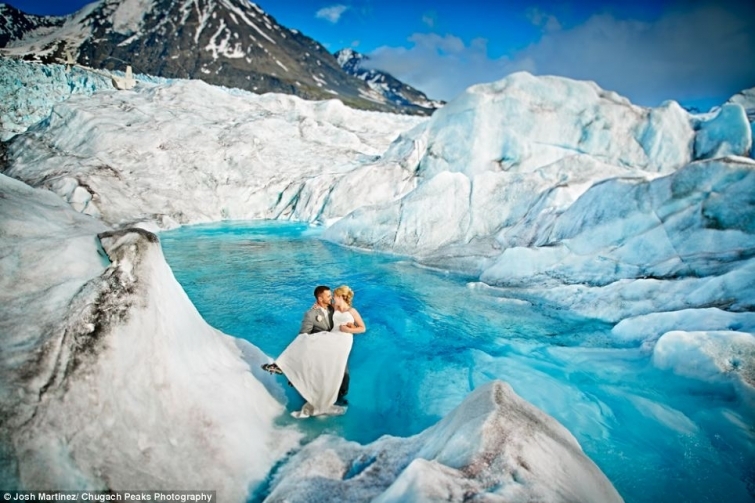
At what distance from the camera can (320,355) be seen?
4.34 metres

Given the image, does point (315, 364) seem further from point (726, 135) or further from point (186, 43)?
point (186, 43)

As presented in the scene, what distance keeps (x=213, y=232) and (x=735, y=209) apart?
22665mm

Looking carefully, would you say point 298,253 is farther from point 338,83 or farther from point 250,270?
point 338,83

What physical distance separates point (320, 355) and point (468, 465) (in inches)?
88.9

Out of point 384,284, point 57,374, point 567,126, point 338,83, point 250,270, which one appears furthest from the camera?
point 338,83

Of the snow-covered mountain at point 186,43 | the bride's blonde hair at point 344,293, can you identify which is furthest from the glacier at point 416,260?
the snow-covered mountain at point 186,43

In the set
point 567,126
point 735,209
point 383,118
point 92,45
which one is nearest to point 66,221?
point 735,209

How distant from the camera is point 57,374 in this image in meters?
2.71

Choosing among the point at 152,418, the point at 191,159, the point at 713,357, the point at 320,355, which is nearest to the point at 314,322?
the point at 320,355

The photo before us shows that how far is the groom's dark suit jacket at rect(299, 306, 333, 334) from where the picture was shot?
4561 millimetres

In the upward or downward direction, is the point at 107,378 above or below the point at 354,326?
below

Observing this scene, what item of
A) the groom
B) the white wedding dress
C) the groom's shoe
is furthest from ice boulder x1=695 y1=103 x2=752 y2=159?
the groom's shoe

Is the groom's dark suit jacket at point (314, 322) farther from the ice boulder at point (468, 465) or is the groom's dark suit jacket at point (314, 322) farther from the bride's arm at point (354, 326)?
the ice boulder at point (468, 465)

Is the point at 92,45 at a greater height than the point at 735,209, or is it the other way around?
the point at 92,45
